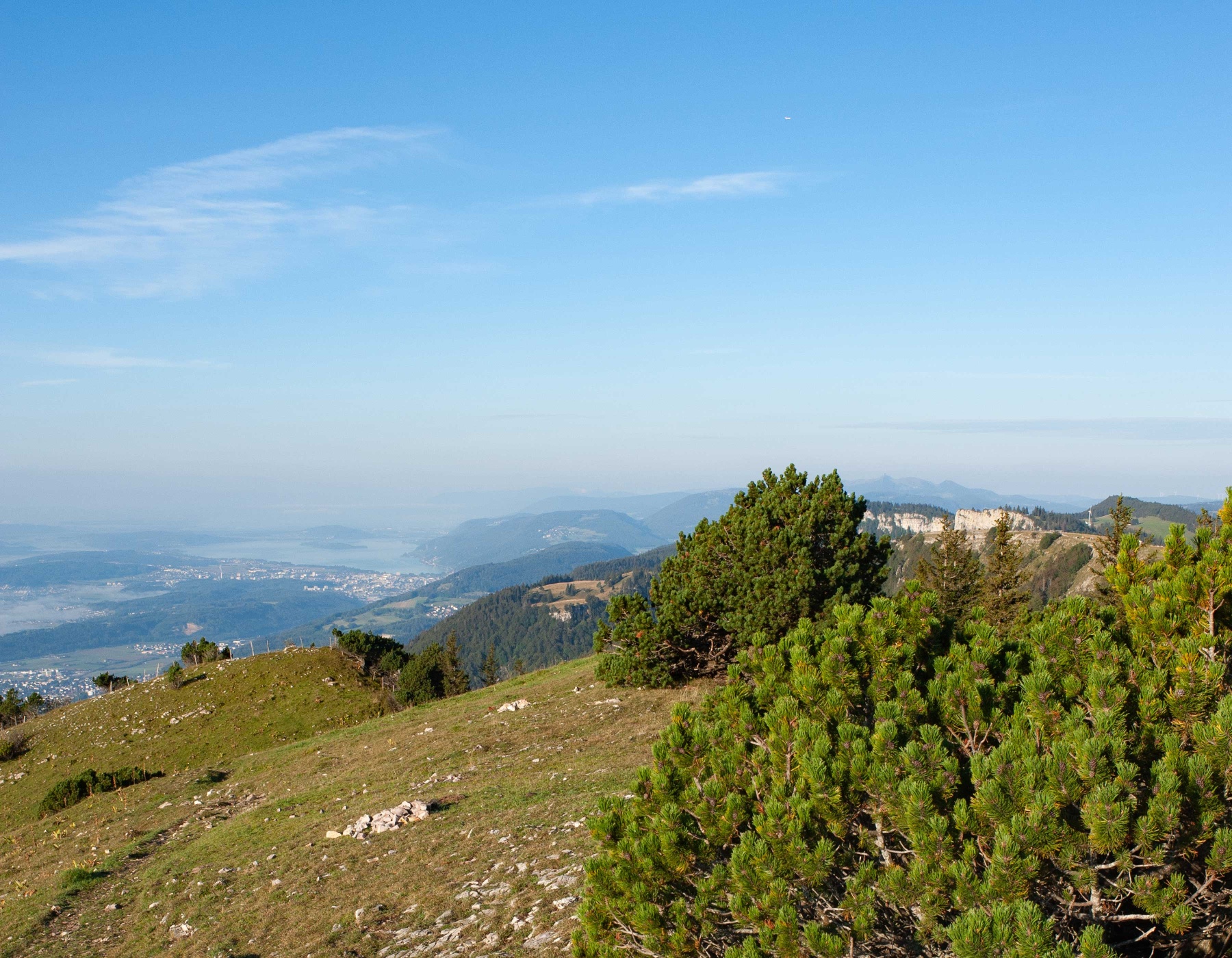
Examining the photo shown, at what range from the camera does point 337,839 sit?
19281mm

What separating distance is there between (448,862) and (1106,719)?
14.1m

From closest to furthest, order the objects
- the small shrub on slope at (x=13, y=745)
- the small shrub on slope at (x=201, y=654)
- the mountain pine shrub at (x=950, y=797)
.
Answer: the mountain pine shrub at (x=950, y=797)
the small shrub on slope at (x=13, y=745)
the small shrub on slope at (x=201, y=654)

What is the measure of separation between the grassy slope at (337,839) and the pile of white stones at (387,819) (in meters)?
0.58

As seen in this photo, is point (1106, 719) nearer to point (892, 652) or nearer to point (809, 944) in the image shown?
point (892, 652)

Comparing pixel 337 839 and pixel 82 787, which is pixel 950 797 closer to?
pixel 337 839

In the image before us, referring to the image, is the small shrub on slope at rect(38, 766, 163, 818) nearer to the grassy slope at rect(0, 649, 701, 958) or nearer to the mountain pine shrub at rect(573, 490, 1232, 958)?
the grassy slope at rect(0, 649, 701, 958)

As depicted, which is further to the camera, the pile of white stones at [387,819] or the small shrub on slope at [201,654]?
the small shrub on slope at [201,654]

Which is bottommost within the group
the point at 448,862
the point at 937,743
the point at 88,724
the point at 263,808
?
the point at 88,724

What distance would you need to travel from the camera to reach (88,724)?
45.3 metres

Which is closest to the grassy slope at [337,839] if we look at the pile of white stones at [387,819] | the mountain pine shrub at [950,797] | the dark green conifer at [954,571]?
the pile of white stones at [387,819]

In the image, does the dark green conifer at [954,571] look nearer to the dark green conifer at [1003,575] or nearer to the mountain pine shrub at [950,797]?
the dark green conifer at [1003,575]

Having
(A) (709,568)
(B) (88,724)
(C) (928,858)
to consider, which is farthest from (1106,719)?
(B) (88,724)

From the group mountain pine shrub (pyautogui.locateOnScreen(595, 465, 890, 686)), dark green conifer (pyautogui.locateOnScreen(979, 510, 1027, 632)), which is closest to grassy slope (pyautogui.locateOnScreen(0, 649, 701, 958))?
mountain pine shrub (pyautogui.locateOnScreen(595, 465, 890, 686))

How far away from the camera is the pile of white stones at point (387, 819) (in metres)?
19.4
